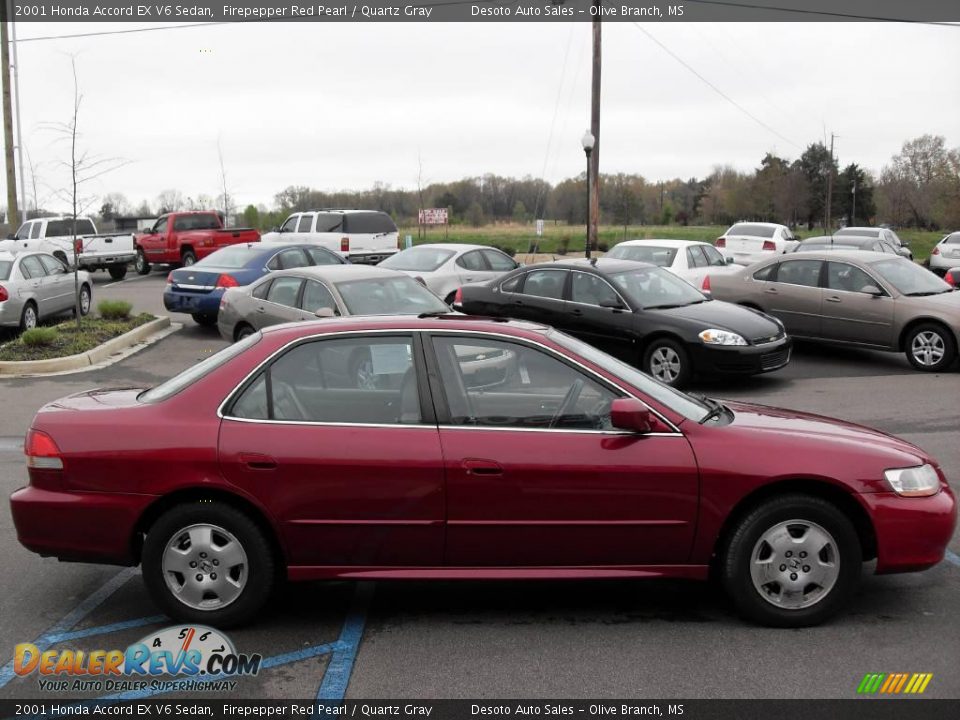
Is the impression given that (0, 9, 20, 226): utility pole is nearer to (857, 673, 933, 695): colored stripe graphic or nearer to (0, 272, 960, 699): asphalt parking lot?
(0, 272, 960, 699): asphalt parking lot

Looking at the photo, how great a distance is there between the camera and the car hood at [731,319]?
1239 centimetres

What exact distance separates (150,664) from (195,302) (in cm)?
1395

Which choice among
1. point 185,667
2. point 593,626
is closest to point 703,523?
point 593,626

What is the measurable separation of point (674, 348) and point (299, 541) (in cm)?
828

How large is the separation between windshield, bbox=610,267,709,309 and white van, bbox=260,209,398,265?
53.1 feet

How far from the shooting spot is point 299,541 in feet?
15.9

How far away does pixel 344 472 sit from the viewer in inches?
188

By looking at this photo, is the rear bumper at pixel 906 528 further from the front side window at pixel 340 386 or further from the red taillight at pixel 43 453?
the red taillight at pixel 43 453

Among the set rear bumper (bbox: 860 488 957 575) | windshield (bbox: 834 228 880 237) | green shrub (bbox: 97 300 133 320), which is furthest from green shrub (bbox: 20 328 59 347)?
windshield (bbox: 834 228 880 237)

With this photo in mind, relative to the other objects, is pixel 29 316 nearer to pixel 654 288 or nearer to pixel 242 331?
pixel 242 331

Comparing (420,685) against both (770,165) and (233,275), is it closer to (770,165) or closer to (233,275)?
(233,275)

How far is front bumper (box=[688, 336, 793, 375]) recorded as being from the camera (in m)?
12.1

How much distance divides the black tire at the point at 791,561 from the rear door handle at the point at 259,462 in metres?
2.25

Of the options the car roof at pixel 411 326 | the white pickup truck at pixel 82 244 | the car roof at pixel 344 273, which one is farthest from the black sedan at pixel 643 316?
the white pickup truck at pixel 82 244
